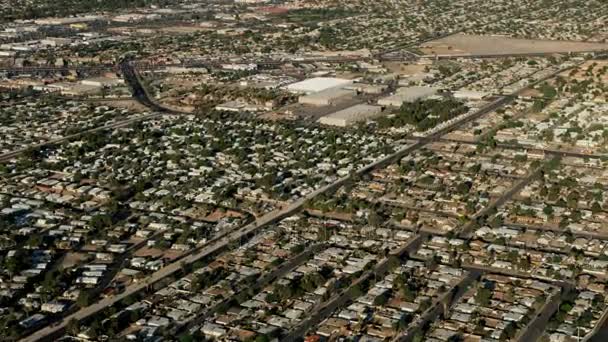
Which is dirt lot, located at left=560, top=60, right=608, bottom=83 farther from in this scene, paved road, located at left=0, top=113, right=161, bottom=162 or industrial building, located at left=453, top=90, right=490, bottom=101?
paved road, located at left=0, top=113, right=161, bottom=162

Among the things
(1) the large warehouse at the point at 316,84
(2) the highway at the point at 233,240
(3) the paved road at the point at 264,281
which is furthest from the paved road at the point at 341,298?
(1) the large warehouse at the point at 316,84

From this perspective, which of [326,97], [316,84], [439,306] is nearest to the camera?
[439,306]

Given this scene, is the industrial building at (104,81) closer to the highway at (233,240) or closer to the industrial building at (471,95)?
the highway at (233,240)

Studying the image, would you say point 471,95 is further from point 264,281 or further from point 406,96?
point 264,281

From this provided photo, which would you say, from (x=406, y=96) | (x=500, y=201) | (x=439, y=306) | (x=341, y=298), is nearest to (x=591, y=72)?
(x=406, y=96)

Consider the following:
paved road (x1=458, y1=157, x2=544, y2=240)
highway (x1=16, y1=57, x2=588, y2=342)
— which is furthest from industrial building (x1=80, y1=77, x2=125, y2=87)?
paved road (x1=458, y1=157, x2=544, y2=240)

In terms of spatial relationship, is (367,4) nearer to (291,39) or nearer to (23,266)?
(291,39)

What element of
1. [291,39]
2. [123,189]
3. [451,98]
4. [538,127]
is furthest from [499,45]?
[123,189]

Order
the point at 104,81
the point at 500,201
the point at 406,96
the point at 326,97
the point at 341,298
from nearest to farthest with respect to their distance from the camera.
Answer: the point at 341,298
the point at 500,201
the point at 326,97
the point at 406,96
the point at 104,81
